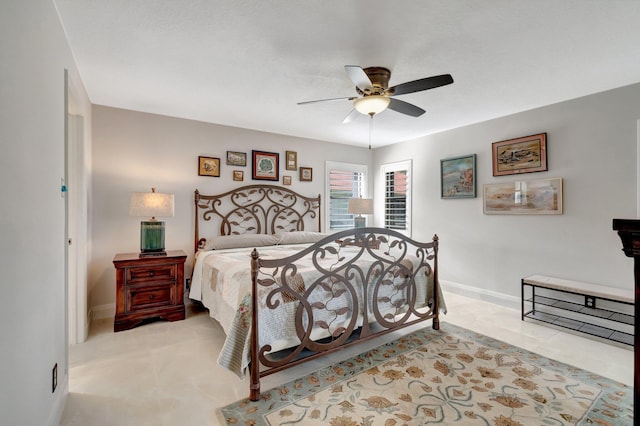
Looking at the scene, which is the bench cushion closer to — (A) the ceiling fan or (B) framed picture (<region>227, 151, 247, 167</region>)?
(A) the ceiling fan

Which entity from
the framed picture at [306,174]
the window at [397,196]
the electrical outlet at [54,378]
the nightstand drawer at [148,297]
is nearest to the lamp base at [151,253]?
the nightstand drawer at [148,297]

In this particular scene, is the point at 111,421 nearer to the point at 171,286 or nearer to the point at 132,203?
the point at 171,286

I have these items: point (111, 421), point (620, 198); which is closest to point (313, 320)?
point (111, 421)

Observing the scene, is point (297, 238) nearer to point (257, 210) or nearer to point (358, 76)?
point (257, 210)

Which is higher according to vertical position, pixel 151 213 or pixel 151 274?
pixel 151 213

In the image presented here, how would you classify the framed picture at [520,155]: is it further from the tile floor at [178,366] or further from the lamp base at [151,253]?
the lamp base at [151,253]

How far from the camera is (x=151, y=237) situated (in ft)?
11.2

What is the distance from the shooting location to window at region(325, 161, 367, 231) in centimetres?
538

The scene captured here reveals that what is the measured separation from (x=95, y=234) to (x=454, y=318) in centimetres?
436

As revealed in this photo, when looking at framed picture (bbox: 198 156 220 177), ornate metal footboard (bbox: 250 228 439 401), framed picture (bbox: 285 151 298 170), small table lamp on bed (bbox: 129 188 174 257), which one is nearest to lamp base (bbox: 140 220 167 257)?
small table lamp on bed (bbox: 129 188 174 257)

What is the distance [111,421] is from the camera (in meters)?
1.74

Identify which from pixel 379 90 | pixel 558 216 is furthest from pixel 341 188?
pixel 558 216

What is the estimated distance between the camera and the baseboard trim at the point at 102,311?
3.40 metres

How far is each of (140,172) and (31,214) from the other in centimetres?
255
